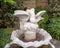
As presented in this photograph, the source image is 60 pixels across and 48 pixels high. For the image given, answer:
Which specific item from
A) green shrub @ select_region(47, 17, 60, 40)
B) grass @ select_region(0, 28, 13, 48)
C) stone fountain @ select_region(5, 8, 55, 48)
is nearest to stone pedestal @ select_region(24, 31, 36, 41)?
stone fountain @ select_region(5, 8, 55, 48)

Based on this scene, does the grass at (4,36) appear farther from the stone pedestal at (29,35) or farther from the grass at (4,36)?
the stone pedestal at (29,35)

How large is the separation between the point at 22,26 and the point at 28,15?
0.64ft

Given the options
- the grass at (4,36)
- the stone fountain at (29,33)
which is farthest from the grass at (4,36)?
the stone fountain at (29,33)

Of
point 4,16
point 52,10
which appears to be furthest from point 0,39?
point 52,10

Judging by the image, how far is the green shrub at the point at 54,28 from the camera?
563 centimetres

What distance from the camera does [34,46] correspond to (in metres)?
3.58

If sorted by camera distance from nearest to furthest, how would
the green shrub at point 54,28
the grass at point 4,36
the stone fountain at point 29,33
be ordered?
the stone fountain at point 29,33 < the grass at point 4,36 < the green shrub at point 54,28

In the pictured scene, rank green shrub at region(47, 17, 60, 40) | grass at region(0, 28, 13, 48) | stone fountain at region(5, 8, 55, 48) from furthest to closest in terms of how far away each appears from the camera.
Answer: green shrub at region(47, 17, 60, 40) < grass at region(0, 28, 13, 48) < stone fountain at region(5, 8, 55, 48)

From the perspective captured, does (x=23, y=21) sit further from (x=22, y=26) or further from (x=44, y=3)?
(x=44, y=3)

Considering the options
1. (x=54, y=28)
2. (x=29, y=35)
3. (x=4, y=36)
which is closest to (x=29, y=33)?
(x=29, y=35)

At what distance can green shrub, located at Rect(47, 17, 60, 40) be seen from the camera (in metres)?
5.63

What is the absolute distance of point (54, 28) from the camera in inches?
228

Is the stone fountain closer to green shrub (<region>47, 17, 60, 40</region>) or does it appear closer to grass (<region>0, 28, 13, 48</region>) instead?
grass (<region>0, 28, 13, 48</region>)

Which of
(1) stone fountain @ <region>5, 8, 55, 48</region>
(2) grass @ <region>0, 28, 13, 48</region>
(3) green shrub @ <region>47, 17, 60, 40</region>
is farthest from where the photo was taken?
(3) green shrub @ <region>47, 17, 60, 40</region>
